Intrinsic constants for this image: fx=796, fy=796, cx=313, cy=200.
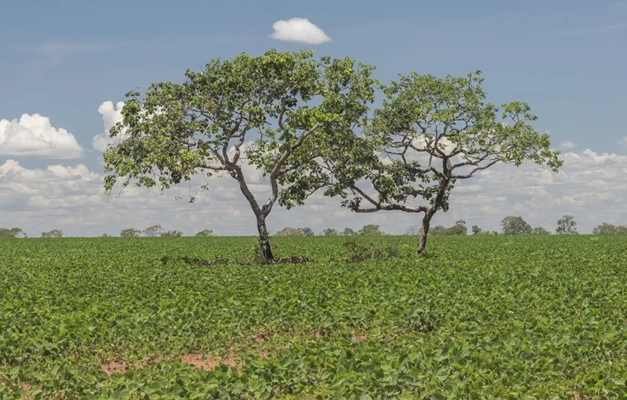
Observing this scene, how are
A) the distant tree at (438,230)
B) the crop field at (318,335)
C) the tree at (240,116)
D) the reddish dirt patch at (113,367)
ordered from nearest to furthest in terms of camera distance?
the crop field at (318,335) < the reddish dirt patch at (113,367) < the tree at (240,116) < the distant tree at (438,230)

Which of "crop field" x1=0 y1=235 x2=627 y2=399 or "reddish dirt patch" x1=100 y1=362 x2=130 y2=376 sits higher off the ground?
"crop field" x1=0 y1=235 x2=627 y2=399

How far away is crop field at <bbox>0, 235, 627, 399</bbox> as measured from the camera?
1129 centimetres

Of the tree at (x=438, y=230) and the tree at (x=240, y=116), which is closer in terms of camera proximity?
the tree at (x=240, y=116)

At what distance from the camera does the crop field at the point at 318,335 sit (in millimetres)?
11289

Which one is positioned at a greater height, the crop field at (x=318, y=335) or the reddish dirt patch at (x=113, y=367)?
the crop field at (x=318, y=335)

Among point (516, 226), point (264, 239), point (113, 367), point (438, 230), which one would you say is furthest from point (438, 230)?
point (113, 367)

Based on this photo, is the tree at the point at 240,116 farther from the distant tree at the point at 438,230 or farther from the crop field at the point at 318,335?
the distant tree at the point at 438,230

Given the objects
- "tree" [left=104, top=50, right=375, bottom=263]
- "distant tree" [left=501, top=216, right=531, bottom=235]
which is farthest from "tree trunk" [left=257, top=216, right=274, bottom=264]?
"distant tree" [left=501, top=216, right=531, bottom=235]

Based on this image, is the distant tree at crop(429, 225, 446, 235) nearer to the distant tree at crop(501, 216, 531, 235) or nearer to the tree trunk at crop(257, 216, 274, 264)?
the distant tree at crop(501, 216, 531, 235)

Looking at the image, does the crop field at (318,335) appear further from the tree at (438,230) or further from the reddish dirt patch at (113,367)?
the tree at (438,230)

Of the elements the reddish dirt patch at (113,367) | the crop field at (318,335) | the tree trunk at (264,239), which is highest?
the tree trunk at (264,239)

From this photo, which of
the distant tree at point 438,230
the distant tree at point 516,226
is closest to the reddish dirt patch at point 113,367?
the distant tree at point 438,230

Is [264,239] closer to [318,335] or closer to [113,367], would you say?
[318,335]

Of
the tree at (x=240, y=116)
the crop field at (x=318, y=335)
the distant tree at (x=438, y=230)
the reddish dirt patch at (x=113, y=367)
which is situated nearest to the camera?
the crop field at (x=318, y=335)
